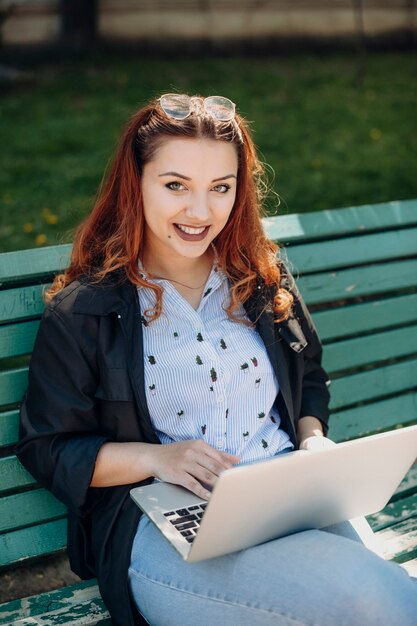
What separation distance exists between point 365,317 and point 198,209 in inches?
43.6

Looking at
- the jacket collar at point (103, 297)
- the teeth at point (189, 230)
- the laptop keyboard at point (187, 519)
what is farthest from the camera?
the teeth at point (189, 230)

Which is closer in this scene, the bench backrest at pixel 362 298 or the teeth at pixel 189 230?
the teeth at pixel 189 230

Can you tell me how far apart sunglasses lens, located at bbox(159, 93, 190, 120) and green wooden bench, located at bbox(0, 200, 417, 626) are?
55cm

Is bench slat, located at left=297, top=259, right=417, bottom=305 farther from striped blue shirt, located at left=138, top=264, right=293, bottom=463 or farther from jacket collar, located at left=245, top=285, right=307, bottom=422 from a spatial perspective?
striped blue shirt, located at left=138, top=264, right=293, bottom=463

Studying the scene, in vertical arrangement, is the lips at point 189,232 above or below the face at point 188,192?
below

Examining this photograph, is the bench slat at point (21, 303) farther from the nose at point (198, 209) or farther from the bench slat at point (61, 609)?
the bench slat at point (61, 609)

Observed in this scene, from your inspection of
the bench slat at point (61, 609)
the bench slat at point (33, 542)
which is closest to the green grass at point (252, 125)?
the bench slat at point (33, 542)

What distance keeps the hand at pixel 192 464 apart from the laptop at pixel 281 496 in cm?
3

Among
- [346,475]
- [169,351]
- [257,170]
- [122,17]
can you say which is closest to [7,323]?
[169,351]

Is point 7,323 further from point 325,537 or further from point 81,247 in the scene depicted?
point 325,537

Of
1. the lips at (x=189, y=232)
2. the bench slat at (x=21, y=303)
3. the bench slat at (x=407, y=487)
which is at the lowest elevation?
the bench slat at (x=407, y=487)

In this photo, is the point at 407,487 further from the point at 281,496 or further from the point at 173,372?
the point at 281,496

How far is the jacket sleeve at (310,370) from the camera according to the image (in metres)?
2.85

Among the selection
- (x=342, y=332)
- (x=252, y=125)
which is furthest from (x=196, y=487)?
(x=252, y=125)
